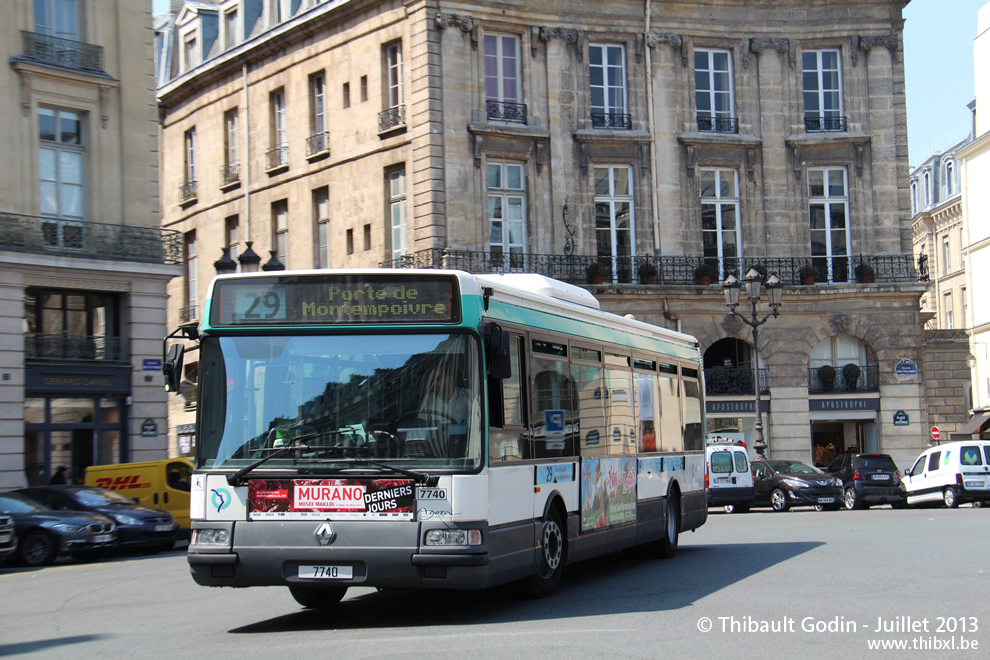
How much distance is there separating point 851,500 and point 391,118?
16.3m

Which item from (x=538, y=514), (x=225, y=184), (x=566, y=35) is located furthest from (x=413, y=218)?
(x=538, y=514)

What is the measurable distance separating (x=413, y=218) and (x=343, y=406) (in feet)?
85.4

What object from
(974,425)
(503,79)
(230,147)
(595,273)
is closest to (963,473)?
(595,273)

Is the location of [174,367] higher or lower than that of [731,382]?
lower

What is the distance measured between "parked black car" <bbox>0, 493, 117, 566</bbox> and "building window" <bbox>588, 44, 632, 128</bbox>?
2116 cm

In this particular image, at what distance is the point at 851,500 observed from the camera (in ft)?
105

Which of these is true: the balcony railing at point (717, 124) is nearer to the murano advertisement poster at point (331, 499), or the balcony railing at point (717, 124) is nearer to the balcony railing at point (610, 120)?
the balcony railing at point (610, 120)

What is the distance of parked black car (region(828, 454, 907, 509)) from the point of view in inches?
1250

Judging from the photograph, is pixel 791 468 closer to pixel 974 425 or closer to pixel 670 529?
pixel 670 529

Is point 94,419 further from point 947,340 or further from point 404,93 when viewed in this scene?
point 947,340

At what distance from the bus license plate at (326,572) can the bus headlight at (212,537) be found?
69 centimetres

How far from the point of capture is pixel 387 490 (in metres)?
10.2

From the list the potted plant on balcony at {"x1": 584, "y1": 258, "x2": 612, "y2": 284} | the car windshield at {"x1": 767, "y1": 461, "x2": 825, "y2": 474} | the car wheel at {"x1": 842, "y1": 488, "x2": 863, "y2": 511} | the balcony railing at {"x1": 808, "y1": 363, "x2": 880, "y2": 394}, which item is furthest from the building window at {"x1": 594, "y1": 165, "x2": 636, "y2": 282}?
the car wheel at {"x1": 842, "y1": 488, "x2": 863, "y2": 511}

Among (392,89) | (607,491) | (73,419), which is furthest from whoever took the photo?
(392,89)
